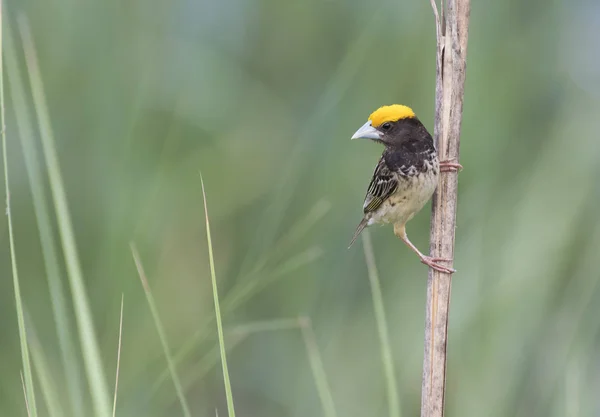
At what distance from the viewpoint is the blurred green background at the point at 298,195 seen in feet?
9.89

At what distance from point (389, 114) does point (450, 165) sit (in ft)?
1.91

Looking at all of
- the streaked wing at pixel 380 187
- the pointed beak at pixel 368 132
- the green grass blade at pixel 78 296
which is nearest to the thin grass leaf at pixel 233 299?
the streaked wing at pixel 380 187

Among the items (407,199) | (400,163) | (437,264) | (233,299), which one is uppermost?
(400,163)

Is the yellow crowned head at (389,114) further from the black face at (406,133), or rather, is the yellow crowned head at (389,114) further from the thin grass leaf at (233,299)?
the thin grass leaf at (233,299)

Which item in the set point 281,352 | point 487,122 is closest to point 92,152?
point 281,352

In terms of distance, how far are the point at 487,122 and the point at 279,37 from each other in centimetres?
119

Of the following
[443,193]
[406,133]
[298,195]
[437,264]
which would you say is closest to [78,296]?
[437,264]

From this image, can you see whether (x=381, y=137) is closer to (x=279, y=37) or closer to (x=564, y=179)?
(x=564, y=179)

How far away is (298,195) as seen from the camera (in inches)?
142

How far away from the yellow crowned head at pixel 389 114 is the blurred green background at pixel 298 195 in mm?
377

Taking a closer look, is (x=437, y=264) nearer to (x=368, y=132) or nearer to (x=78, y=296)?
(x=368, y=132)

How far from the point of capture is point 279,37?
3.83 meters

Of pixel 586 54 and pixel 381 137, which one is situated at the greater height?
pixel 586 54

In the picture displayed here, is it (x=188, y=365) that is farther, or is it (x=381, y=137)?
(x=188, y=365)
